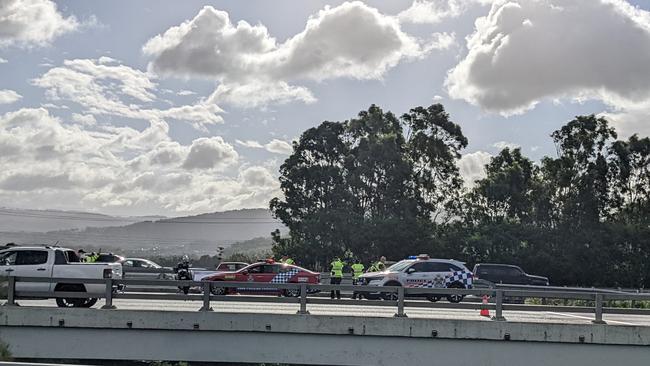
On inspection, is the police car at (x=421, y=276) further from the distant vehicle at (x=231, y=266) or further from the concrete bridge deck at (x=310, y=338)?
the concrete bridge deck at (x=310, y=338)

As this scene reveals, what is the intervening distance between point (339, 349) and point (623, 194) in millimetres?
44634

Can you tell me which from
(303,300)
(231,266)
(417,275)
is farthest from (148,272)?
(303,300)

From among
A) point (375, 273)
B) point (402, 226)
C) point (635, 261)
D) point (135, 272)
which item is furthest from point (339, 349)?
point (635, 261)

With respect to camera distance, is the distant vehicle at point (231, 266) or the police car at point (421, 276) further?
the distant vehicle at point (231, 266)

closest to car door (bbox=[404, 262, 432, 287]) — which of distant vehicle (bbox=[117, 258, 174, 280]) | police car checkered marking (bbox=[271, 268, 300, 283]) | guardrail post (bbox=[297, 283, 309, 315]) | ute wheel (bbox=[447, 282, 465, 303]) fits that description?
ute wheel (bbox=[447, 282, 465, 303])

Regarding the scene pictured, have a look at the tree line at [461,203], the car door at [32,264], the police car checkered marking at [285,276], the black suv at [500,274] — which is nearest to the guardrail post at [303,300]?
the car door at [32,264]

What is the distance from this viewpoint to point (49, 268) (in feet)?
65.9

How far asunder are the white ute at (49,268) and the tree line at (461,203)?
3203cm

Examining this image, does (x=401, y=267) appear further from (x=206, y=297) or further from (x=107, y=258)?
(x=107, y=258)

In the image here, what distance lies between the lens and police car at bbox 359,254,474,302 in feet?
85.1

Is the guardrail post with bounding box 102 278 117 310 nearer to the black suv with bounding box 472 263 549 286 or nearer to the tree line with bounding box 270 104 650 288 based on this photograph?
the black suv with bounding box 472 263 549 286

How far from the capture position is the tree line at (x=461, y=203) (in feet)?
166

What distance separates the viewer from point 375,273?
86.9 ft

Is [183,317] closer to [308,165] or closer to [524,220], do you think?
[308,165]
